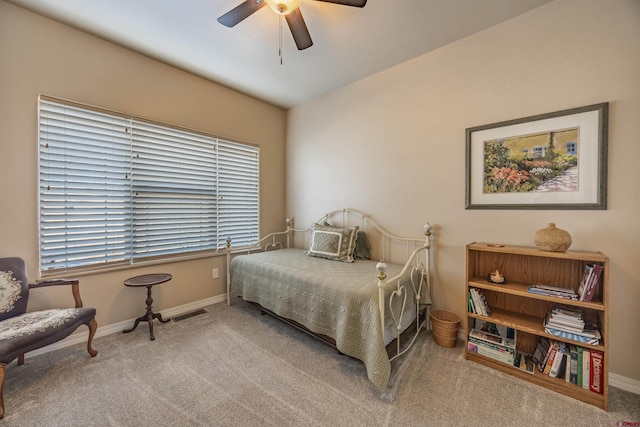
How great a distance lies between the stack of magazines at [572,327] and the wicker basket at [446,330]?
0.63 m

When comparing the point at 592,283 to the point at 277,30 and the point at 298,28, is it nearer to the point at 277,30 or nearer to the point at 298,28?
the point at 298,28

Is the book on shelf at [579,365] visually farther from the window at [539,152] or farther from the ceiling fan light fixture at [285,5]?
the ceiling fan light fixture at [285,5]

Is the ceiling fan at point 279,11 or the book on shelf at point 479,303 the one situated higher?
the ceiling fan at point 279,11

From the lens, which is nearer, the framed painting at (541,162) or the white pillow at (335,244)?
the framed painting at (541,162)

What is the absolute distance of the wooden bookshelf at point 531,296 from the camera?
1535 millimetres

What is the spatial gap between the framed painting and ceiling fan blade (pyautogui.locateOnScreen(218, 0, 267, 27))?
6.46 ft

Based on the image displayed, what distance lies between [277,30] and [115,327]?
3184 mm

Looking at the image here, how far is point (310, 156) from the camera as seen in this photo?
11.8 feet

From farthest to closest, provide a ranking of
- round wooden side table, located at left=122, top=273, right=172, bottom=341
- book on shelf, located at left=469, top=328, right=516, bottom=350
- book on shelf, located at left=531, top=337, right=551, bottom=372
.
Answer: round wooden side table, located at left=122, top=273, right=172, bottom=341 → book on shelf, located at left=469, top=328, right=516, bottom=350 → book on shelf, located at left=531, top=337, right=551, bottom=372

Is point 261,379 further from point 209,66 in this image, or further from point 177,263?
point 209,66

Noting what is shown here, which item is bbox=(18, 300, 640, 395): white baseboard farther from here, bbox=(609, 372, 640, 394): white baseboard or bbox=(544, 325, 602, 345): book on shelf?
bbox=(544, 325, 602, 345): book on shelf

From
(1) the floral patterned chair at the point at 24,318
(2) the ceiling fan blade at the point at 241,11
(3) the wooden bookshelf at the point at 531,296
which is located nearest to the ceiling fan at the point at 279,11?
(2) the ceiling fan blade at the point at 241,11

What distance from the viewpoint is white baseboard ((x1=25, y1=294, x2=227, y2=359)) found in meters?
2.08

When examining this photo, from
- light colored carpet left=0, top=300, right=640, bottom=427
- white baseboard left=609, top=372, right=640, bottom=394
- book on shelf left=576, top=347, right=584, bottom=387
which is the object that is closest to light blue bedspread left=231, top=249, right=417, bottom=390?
light colored carpet left=0, top=300, right=640, bottom=427
